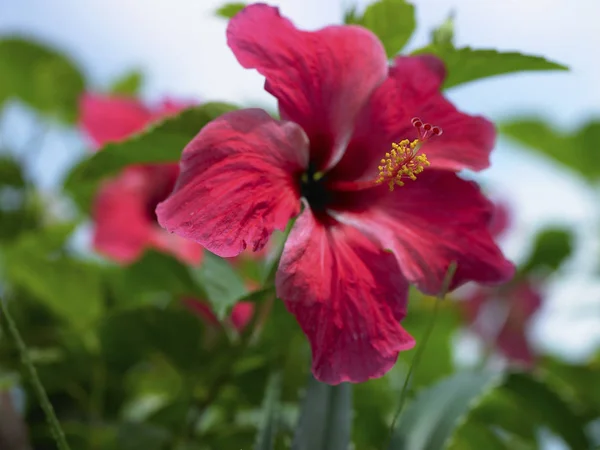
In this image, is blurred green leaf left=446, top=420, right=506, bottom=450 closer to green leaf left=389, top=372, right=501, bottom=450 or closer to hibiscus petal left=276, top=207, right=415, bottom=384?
green leaf left=389, top=372, right=501, bottom=450

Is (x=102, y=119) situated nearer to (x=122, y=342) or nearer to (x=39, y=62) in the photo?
(x=122, y=342)

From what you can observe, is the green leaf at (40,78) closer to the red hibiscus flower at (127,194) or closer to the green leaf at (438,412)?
the red hibiscus flower at (127,194)

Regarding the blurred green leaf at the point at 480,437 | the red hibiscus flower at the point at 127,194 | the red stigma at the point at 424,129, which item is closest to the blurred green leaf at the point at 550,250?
the blurred green leaf at the point at 480,437

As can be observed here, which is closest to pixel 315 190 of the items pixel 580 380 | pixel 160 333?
pixel 160 333

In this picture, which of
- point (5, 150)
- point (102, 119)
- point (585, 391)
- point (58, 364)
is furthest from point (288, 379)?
point (5, 150)

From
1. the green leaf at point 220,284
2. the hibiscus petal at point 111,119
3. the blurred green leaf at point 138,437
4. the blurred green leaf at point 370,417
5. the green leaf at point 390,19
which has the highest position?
the green leaf at point 390,19
